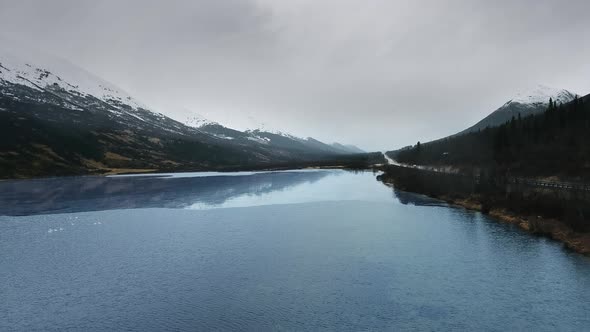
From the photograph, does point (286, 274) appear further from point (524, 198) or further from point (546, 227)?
point (524, 198)

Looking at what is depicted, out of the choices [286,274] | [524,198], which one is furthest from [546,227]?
[286,274]

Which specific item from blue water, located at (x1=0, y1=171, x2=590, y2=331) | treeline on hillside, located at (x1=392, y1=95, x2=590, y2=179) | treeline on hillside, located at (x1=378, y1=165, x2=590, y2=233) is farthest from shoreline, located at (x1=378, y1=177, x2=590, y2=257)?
treeline on hillside, located at (x1=392, y1=95, x2=590, y2=179)

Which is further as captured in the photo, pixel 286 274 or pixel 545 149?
pixel 545 149

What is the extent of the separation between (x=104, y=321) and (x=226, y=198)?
79.5 m

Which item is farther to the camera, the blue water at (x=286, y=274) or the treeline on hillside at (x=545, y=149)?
the treeline on hillside at (x=545, y=149)

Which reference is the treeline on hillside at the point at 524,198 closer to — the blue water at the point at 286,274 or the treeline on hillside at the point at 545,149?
the blue water at the point at 286,274

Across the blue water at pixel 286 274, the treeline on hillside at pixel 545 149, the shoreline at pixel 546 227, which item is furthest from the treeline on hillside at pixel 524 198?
the treeline on hillside at pixel 545 149

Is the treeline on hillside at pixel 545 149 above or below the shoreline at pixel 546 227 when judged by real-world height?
above

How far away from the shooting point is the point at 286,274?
4406 cm

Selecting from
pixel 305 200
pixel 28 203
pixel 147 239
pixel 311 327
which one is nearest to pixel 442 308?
pixel 311 327

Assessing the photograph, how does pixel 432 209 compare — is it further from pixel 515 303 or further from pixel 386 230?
pixel 515 303

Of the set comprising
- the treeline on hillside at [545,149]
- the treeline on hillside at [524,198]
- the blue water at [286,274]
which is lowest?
the blue water at [286,274]

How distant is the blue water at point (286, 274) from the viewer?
1299 inches

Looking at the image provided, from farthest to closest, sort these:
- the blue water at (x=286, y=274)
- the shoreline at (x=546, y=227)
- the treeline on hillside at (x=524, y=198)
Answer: the treeline on hillside at (x=524, y=198) < the shoreline at (x=546, y=227) < the blue water at (x=286, y=274)
